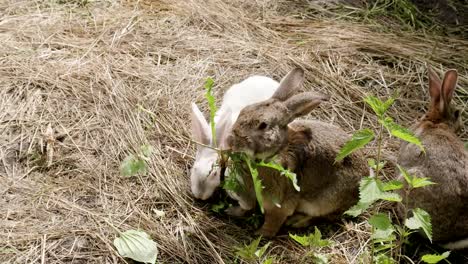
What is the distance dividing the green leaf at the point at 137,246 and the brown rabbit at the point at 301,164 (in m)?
0.60

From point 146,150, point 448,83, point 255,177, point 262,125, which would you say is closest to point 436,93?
point 448,83

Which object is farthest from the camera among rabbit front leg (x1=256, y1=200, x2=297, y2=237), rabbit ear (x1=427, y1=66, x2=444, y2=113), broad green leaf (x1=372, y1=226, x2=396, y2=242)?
rabbit ear (x1=427, y1=66, x2=444, y2=113)

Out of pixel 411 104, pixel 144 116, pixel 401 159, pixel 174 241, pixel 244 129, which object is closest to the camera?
pixel 244 129

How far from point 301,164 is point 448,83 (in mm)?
1042

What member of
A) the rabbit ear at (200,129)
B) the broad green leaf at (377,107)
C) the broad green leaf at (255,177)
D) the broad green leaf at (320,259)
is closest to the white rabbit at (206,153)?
the rabbit ear at (200,129)

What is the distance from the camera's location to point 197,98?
4.69m

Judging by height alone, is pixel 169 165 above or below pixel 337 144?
below

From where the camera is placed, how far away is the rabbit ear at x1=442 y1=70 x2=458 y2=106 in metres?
3.94

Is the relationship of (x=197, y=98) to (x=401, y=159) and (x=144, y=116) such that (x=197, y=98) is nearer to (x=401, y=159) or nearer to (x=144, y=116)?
(x=144, y=116)

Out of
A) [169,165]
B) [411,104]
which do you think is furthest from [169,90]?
[411,104]

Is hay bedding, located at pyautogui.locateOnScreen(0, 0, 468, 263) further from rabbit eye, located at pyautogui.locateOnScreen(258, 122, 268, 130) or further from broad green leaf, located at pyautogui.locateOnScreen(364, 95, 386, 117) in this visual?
broad green leaf, located at pyautogui.locateOnScreen(364, 95, 386, 117)

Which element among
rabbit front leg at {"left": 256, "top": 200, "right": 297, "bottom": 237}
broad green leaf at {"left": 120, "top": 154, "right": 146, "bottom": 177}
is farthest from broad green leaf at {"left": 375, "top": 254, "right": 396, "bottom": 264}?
broad green leaf at {"left": 120, "top": 154, "right": 146, "bottom": 177}

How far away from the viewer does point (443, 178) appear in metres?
3.66

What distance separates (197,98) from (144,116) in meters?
0.44
